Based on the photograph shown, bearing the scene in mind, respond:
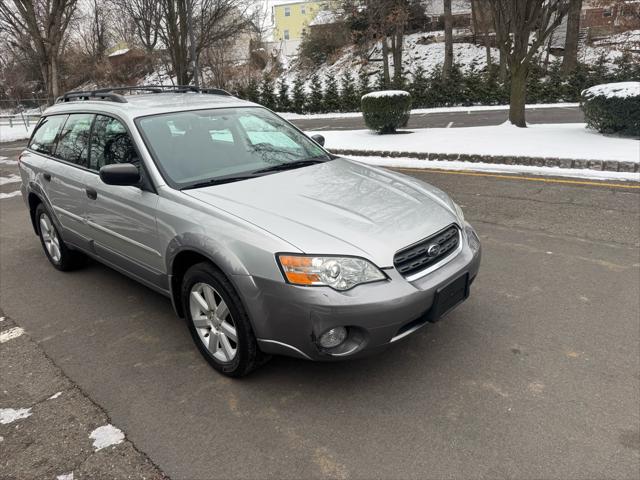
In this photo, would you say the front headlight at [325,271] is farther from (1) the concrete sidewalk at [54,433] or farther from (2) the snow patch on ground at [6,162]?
(2) the snow patch on ground at [6,162]

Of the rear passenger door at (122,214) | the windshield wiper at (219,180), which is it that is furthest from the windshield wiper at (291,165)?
the rear passenger door at (122,214)

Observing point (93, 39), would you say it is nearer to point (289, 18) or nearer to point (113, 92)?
point (289, 18)

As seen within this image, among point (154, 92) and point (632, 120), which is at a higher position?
point (154, 92)

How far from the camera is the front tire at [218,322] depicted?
2709 millimetres

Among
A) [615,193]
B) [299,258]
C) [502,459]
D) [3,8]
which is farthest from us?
[3,8]

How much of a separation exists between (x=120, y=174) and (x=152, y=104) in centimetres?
93

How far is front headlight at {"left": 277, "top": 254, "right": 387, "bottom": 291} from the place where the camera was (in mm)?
2453

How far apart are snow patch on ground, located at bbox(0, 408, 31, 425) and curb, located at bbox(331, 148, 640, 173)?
837cm

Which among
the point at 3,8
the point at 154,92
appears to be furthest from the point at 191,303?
the point at 3,8

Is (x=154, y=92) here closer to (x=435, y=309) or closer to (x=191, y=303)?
(x=191, y=303)

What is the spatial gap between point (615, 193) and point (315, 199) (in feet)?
18.3

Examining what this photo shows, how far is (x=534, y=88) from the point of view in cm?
2131

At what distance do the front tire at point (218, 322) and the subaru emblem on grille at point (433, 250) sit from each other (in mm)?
1108

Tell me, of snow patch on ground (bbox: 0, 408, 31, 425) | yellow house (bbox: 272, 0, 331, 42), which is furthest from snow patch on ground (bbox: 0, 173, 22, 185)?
yellow house (bbox: 272, 0, 331, 42)
